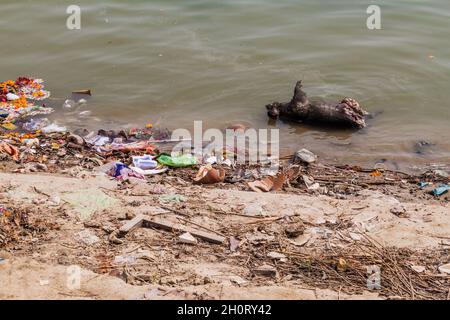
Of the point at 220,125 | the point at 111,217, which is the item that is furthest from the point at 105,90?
the point at 111,217

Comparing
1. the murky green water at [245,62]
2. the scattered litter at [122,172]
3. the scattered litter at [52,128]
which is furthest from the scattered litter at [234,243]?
the scattered litter at [52,128]

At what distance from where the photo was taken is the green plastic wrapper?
6.42 metres

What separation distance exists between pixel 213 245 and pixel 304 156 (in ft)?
8.44

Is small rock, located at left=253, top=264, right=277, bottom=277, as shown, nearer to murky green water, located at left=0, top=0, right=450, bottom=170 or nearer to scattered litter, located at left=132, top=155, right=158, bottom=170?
scattered litter, located at left=132, top=155, right=158, bottom=170

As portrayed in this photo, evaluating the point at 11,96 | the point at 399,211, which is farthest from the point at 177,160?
the point at 11,96

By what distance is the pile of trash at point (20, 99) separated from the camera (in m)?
7.95

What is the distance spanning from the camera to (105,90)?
29.0 ft

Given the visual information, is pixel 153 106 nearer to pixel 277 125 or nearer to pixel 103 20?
pixel 277 125

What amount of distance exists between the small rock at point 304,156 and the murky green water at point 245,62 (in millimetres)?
352

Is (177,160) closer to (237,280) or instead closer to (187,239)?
(187,239)

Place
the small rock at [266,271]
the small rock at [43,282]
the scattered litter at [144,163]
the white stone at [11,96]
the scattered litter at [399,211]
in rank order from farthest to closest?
1. the white stone at [11,96]
2. the scattered litter at [144,163]
3. the scattered litter at [399,211]
4. the small rock at [266,271]
5. the small rock at [43,282]

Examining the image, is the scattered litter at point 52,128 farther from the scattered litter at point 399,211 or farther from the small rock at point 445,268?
the small rock at point 445,268

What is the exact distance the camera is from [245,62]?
9.40 m

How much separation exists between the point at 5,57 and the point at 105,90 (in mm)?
2104
